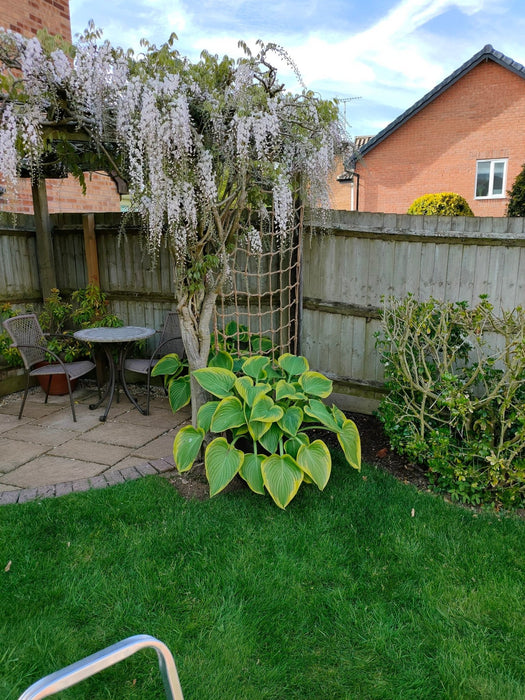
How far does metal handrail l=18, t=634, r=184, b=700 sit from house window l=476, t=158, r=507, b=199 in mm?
15381

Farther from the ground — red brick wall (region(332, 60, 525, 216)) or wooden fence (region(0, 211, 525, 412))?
red brick wall (region(332, 60, 525, 216))

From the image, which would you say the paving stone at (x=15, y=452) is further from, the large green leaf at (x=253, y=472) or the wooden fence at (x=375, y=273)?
the wooden fence at (x=375, y=273)

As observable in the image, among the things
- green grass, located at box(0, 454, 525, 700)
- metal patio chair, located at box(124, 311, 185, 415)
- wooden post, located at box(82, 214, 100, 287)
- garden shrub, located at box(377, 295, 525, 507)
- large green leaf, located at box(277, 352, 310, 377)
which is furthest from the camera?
wooden post, located at box(82, 214, 100, 287)

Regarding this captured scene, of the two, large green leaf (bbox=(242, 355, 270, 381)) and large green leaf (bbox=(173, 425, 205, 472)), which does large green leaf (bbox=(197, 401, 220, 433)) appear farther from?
large green leaf (bbox=(242, 355, 270, 381))

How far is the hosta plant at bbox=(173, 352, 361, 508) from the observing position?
2.47 meters

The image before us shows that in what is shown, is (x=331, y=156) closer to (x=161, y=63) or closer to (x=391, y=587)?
(x=161, y=63)

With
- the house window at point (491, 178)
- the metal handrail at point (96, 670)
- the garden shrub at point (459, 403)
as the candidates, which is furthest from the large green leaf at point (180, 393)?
the house window at point (491, 178)

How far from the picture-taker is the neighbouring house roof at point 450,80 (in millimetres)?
12750

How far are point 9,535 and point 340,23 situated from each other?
8062mm

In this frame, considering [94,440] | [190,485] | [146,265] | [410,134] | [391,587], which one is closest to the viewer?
[391,587]

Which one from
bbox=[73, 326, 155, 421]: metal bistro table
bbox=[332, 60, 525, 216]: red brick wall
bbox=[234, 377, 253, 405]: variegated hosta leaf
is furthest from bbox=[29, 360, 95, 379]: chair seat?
bbox=[332, 60, 525, 216]: red brick wall

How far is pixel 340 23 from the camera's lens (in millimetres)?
7445

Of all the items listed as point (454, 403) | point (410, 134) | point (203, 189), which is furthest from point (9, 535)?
point (410, 134)

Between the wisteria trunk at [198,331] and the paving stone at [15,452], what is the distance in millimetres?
1157
